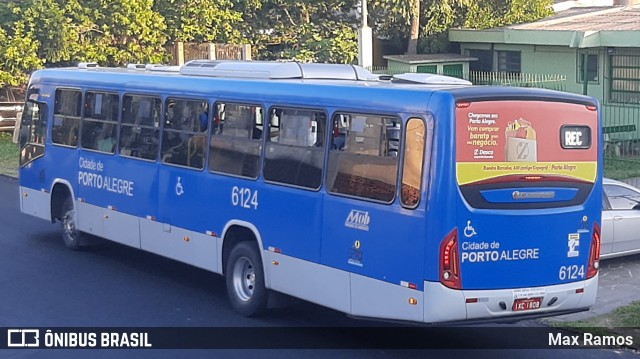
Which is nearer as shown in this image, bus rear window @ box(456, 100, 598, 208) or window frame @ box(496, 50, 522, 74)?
bus rear window @ box(456, 100, 598, 208)

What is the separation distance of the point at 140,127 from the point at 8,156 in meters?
15.6

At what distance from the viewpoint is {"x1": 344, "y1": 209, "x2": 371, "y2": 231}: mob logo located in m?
9.78

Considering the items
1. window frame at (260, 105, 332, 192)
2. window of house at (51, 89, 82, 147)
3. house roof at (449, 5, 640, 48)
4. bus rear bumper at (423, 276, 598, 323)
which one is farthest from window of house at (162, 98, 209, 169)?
house roof at (449, 5, 640, 48)

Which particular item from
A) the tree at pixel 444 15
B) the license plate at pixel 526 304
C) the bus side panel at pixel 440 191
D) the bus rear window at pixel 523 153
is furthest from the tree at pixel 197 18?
the license plate at pixel 526 304

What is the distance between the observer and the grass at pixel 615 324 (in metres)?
10.9

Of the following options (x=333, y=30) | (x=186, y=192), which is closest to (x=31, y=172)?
(x=186, y=192)

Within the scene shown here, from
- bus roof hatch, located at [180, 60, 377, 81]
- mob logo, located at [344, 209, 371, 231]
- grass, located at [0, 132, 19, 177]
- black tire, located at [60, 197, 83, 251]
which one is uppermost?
bus roof hatch, located at [180, 60, 377, 81]

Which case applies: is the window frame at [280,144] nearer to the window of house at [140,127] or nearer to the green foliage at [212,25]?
the window of house at [140,127]

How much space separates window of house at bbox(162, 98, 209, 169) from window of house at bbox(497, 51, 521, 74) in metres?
17.8

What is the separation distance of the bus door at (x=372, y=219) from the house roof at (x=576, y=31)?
1615 centimetres

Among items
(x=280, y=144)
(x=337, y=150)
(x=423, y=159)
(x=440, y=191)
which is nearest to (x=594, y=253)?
(x=440, y=191)

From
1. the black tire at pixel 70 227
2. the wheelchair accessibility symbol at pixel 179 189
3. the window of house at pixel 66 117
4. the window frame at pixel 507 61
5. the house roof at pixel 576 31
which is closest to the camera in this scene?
the wheelchair accessibility symbol at pixel 179 189

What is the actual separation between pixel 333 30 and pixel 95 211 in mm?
18485

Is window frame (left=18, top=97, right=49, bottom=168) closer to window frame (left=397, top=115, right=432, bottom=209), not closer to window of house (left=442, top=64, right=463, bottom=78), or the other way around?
window frame (left=397, top=115, right=432, bottom=209)
